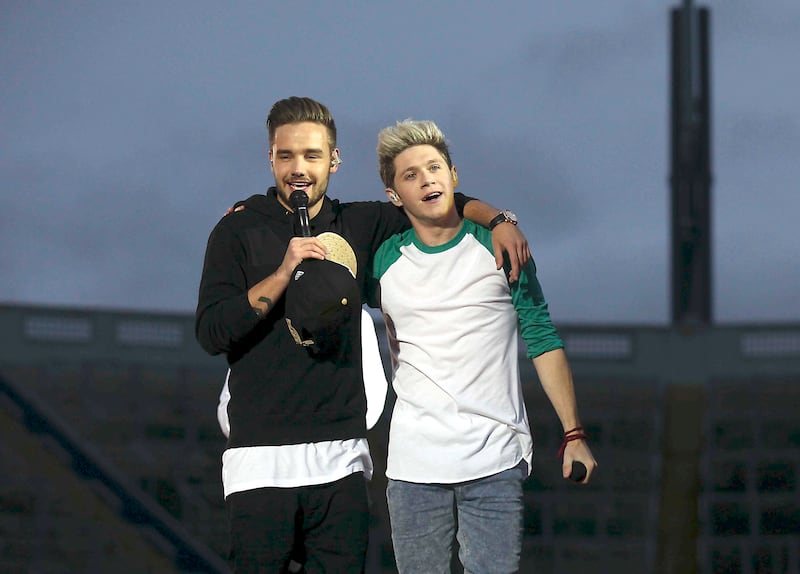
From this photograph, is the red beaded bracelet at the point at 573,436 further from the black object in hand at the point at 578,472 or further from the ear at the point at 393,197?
the ear at the point at 393,197

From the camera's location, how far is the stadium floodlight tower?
1134 cm

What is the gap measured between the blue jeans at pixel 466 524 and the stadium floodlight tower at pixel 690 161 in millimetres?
9153

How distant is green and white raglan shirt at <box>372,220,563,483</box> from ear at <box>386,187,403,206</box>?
0.37 ft

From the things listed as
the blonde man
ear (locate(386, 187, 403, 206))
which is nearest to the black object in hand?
the blonde man

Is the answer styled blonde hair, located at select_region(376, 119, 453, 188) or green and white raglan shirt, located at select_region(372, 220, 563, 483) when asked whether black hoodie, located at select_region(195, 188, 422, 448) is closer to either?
green and white raglan shirt, located at select_region(372, 220, 563, 483)

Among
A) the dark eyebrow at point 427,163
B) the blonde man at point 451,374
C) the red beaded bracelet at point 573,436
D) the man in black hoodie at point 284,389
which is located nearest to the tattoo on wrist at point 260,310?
the man in black hoodie at point 284,389

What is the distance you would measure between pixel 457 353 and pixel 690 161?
9.51 meters

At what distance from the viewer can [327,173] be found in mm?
2545

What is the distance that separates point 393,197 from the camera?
2.77m

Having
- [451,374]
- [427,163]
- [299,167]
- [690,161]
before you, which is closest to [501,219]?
[427,163]

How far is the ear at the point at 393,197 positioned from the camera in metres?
2.76

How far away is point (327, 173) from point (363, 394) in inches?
20.5

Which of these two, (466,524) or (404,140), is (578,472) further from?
(404,140)

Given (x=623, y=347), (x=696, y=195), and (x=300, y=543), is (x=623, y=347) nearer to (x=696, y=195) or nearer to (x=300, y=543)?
(x=696, y=195)
